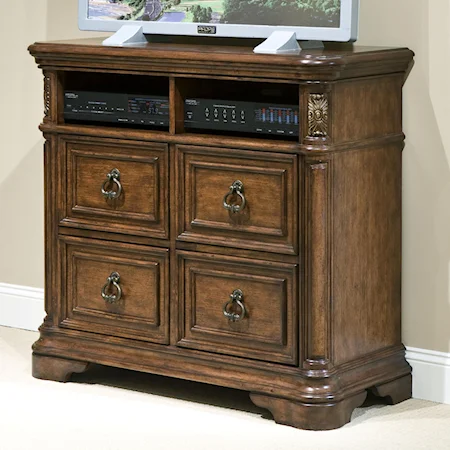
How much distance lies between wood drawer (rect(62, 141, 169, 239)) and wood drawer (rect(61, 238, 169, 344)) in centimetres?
Answer: 6

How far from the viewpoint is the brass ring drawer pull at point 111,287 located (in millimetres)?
3463

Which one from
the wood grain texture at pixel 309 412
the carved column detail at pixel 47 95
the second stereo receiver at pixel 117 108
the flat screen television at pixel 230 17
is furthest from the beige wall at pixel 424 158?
the carved column detail at pixel 47 95

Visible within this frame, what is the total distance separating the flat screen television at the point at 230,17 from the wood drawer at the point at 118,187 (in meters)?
0.38

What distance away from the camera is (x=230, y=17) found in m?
3.41

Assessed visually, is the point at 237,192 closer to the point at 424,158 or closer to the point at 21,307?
the point at 424,158

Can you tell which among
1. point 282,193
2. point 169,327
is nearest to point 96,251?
point 169,327

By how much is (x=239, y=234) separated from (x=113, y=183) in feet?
1.40

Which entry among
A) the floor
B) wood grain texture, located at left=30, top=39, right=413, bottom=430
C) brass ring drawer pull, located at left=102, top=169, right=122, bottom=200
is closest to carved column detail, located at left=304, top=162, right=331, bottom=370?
wood grain texture, located at left=30, top=39, right=413, bottom=430

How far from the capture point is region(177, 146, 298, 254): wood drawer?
3.14 m

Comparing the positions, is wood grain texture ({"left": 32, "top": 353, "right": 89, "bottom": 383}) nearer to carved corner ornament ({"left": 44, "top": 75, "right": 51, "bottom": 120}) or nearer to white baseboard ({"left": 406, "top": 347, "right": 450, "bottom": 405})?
carved corner ornament ({"left": 44, "top": 75, "right": 51, "bottom": 120})

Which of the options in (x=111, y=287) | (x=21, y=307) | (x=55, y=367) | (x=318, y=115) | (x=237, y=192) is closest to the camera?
(x=318, y=115)

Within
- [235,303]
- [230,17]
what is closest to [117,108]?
Result: [230,17]

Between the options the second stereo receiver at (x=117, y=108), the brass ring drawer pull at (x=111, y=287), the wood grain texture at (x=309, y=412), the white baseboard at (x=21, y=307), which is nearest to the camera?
the wood grain texture at (x=309, y=412)

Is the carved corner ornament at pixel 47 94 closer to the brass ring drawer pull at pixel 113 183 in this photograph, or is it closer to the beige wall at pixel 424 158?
the brass ring drawer pull at pixel 113 183
